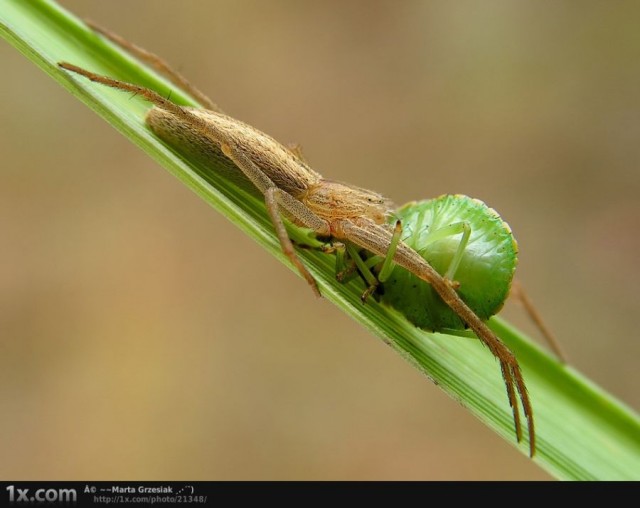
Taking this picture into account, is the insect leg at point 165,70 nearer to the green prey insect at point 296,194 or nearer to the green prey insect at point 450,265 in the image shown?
the green prey insect at point 296,194

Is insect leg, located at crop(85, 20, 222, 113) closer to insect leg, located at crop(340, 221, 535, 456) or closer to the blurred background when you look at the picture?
insect leg, located at crop(340, 221, 535, 456)

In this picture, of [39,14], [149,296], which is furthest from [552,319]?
[39,14]

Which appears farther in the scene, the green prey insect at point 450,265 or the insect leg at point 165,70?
the insect leg at point 165,70

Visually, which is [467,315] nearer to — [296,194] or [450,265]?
[450,265]

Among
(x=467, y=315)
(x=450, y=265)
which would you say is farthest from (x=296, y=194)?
(x=467, y=315)

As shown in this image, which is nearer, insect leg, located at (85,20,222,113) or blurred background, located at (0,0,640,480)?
insect leg, located at (85,20,222,113)
